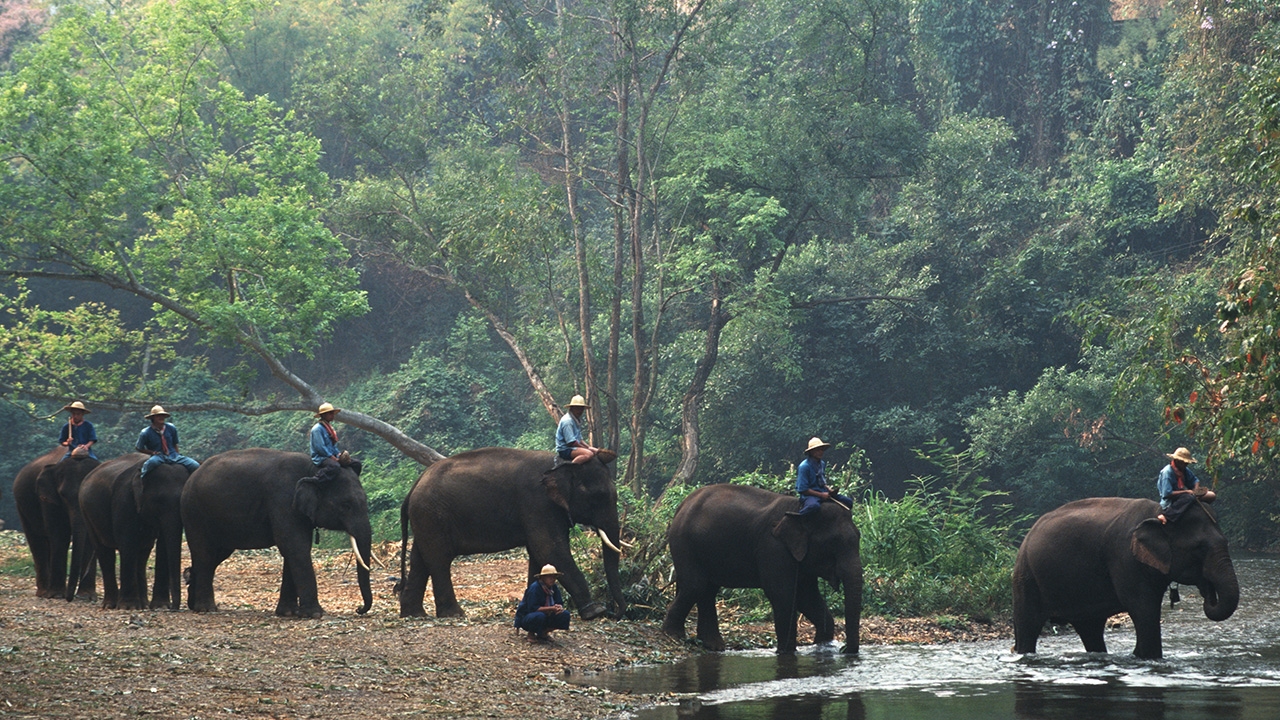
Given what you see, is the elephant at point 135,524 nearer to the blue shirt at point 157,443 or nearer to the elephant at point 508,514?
the blue shirt at point 157,443

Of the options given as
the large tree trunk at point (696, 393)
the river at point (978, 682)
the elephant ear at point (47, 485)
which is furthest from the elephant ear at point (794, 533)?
the large tree trunk at point (696, 393)

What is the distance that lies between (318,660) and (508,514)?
3.36 m

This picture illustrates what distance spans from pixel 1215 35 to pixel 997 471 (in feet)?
36.8

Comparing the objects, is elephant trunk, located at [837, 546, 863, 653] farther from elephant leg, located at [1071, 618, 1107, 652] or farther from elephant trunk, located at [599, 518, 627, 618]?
elephant trunk, located at [599, 518, 627, 618]

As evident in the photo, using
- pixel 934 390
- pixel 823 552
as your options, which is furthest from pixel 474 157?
pixel 823 552

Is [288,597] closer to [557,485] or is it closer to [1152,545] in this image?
[557,485]

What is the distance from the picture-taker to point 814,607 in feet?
40.2

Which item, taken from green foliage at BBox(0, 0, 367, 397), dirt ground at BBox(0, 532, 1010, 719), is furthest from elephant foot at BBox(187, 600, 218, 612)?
green foliage at BBox(0, 0, 367, 397)

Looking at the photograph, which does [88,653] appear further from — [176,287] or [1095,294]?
[1095,294]

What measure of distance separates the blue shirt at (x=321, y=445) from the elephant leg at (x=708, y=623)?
12.8ft

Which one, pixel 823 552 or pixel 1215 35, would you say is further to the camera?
pixel 1215 35

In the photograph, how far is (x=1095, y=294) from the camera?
98.4 feet

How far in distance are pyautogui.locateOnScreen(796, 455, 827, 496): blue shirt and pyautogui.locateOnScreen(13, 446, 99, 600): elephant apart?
8.54 meters

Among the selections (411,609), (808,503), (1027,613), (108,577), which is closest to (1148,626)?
(1027,613)
